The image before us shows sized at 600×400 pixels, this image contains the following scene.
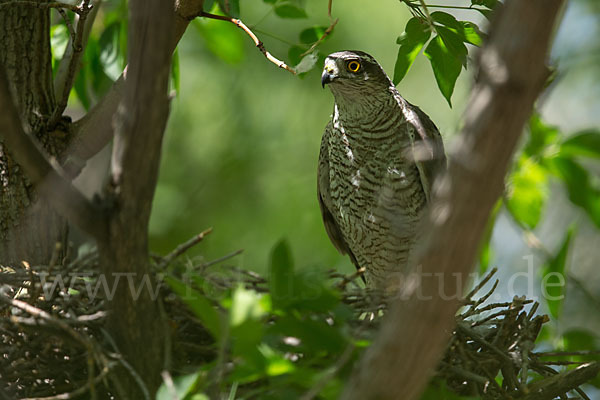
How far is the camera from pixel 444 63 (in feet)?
8.76

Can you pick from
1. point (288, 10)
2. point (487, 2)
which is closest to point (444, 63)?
point (487, 2)

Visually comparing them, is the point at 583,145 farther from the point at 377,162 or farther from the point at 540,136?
the point at 377,162

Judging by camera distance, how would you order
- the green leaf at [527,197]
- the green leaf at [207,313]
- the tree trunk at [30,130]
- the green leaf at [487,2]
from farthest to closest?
the green leaf at [527,197] < the tree trunk at [30,130] < the green leaf at [487,2] < the green leaf at [207,313]

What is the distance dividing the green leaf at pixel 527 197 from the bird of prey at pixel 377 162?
1.40ft

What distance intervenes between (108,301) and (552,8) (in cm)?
145

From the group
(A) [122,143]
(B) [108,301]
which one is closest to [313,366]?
(B) [108,301]

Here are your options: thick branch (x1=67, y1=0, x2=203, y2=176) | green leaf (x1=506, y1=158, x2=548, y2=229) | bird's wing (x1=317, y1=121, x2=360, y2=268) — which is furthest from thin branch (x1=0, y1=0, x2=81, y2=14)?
green leaf (x1=506, y1=158, x2=548, y2=229)

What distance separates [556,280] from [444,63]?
138 centimetres

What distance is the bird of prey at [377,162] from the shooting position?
3.79 metres

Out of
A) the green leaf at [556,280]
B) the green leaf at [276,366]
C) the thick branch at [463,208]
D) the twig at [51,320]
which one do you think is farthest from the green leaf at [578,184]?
the twig at [51,320]

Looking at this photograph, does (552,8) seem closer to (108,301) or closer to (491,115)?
(491,115)

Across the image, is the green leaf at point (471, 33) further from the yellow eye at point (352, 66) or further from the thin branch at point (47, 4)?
the thin branch at point (47, 4)

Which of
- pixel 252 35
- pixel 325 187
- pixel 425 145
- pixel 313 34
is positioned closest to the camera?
pixel 252 35

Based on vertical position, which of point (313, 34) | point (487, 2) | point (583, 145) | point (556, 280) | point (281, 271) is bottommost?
point (556, 280)
